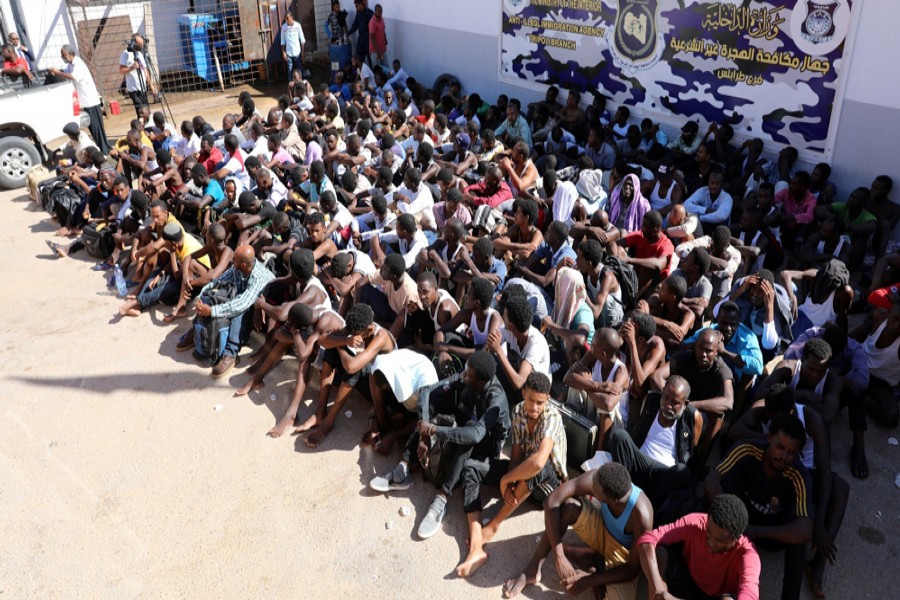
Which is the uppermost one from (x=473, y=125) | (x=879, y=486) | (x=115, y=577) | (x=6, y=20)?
(x=6, y=20)

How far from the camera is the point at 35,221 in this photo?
991cm

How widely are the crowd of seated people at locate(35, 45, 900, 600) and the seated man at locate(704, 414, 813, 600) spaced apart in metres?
0.01

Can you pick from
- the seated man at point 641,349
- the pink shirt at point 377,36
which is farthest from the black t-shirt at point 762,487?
the pink shirt at point 377,36

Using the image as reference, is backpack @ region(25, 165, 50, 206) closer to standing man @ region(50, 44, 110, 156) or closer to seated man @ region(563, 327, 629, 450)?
standing man @ region(50, 44, 110, 156)

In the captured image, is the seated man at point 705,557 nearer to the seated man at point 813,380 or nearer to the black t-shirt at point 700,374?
the black t-shirt at point 700,374

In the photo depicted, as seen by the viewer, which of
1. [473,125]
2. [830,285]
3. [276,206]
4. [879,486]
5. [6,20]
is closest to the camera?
[879,486]

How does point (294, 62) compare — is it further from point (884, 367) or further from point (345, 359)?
point (884, 367)

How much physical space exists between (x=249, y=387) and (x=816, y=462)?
4318mm

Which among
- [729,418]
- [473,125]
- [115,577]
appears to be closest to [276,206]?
[473,125]

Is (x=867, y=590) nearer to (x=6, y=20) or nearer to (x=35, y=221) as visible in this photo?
(x=35, y=221)

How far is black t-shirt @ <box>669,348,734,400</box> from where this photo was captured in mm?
4770

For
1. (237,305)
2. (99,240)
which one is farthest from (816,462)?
(99,240)

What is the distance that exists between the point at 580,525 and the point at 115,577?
2868 mm

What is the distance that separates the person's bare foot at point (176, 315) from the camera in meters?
7.27
